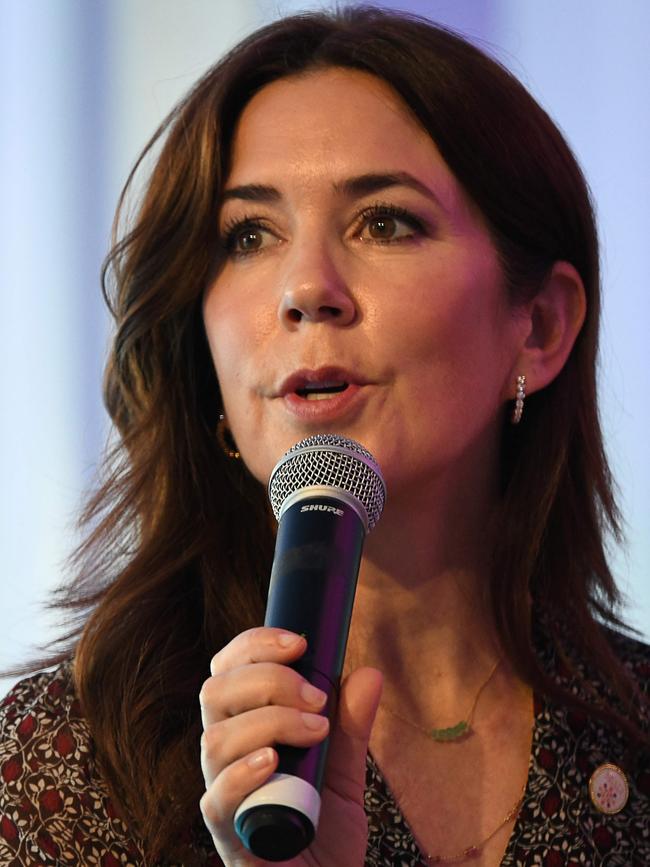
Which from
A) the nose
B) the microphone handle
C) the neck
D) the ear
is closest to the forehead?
the nose

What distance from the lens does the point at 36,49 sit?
253cm

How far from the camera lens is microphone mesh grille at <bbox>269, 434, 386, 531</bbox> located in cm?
120

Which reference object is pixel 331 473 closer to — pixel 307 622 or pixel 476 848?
pixel 307 622

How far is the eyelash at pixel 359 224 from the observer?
1.73 metres

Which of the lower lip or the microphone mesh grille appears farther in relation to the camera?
the lower lip

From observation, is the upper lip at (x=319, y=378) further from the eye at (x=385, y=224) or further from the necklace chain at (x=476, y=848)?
the necklace chain at (x=476, y=848)

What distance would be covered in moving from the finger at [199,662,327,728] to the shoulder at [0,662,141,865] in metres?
0.60

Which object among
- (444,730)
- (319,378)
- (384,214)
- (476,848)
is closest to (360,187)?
(384,214)

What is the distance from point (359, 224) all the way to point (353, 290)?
11cm

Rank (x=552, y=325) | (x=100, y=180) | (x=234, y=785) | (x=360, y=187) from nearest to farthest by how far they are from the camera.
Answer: (x=234, y=785) < (x=360, y=187) < (x=552, y=325) < (x=100, y=180)

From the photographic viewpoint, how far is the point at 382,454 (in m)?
1.63

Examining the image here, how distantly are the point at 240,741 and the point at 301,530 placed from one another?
180 millimetres

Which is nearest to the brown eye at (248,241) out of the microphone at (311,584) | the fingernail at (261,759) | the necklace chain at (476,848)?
the microphone at (311,584)

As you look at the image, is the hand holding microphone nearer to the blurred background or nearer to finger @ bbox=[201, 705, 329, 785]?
finger @ bbox=[201, 705, 329, 785]
